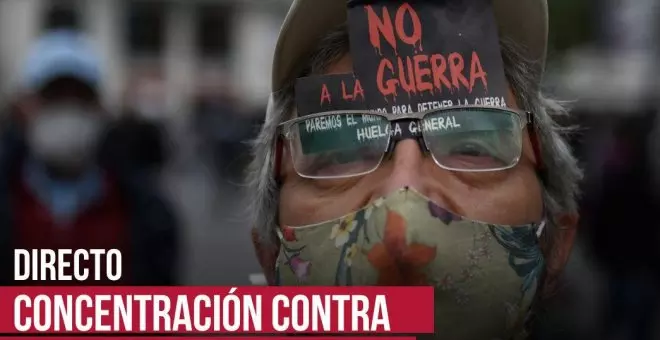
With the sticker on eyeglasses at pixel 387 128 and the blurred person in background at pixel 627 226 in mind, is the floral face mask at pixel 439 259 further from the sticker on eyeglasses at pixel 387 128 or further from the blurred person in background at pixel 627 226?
the blurred person in background at pixel 627 226

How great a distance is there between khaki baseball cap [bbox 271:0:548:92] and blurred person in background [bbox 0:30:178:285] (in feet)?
4.16

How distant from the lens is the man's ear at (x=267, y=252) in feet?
6.16

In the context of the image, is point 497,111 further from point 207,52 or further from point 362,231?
point 207,52

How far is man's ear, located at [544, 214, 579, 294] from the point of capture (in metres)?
1.87

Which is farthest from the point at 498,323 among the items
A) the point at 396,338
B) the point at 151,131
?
the point at 151,131

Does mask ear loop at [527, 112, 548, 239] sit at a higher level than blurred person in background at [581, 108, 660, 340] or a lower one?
higher

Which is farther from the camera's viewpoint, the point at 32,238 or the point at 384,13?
the point at 32,238

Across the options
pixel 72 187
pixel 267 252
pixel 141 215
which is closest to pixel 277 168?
pixel 267 252

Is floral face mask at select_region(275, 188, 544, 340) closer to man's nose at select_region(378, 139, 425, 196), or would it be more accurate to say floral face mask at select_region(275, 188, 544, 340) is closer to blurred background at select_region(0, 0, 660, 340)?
man's nose at select_region(378, 139, 425, 196)

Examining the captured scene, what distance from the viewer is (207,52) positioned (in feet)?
86.2

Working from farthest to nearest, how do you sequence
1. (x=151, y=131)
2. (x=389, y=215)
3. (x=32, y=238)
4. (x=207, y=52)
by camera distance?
(x=207, y=52) → (x=151, y=131) → (x=32, y=238) → (x=389, y=215)

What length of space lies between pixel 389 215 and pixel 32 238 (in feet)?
5.37

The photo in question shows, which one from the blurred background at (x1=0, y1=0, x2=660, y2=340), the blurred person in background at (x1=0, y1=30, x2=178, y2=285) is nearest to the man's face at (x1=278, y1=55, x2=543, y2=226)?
the blurred background at (x1=0, y1=0, x2=660, y2=340)

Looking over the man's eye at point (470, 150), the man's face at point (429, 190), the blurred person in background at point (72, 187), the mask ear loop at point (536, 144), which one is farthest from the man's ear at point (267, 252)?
the blurred person in background at point (72, 187)
